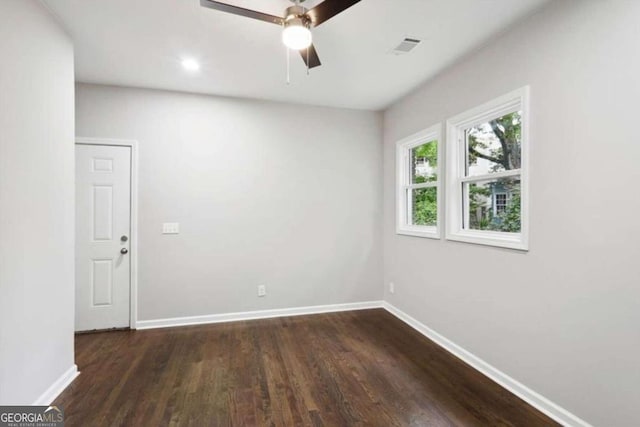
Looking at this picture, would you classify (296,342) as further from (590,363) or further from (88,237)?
(88,237)

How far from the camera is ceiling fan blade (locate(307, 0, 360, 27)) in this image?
1.65 m

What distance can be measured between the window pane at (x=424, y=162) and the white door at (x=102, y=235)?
11.3 ft

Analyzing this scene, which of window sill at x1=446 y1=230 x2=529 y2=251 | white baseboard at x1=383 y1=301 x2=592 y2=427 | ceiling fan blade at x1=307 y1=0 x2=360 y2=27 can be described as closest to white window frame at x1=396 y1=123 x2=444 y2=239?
window sill at x1=446 y1=230 x2=529 y2=251

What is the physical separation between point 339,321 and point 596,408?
240 cm

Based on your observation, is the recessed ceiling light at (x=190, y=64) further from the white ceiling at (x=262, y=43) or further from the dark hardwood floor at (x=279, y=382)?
the dark hardwood floor at (x=279, y=382)

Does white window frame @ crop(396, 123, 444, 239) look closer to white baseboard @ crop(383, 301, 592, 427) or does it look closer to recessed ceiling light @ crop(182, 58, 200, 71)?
white baseboard @ crop(383, 301, 592, 427)

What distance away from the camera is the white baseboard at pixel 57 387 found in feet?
6.65

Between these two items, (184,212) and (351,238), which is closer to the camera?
(184,212)

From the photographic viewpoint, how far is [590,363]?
1782 millimetres

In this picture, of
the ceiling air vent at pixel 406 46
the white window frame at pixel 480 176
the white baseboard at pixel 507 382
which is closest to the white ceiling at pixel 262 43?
Result: the ceiling air vent at pixel 406 46

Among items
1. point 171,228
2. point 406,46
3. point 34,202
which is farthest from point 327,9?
point 171,228

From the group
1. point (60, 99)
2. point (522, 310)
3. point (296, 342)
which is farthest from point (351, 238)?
point (60, 99)

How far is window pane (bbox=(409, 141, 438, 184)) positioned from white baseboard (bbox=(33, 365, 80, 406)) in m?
3.84

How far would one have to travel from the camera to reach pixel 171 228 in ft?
11.6
